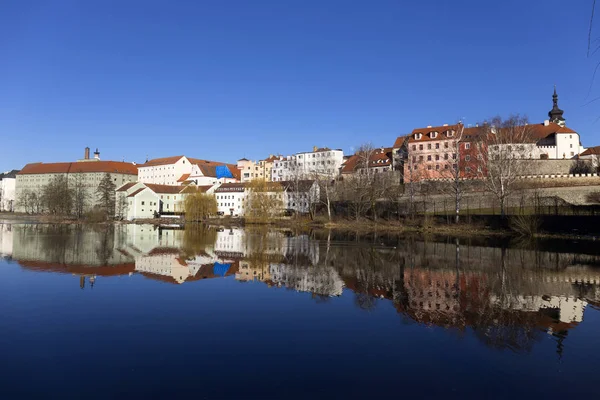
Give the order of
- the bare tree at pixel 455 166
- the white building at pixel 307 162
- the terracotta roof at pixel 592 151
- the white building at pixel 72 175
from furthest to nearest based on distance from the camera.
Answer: the white building at pixel 72 175 → the white building at pixel 307 162 → the terracotta roof at pixel 592 151 → the bare tree at pixel 455 166

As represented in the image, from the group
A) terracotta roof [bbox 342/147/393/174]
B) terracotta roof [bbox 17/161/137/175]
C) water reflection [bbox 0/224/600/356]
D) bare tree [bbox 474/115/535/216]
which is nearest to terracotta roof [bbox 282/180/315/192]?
terracotta roof [bbox 342/147/393/174]

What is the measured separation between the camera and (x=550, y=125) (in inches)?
2849

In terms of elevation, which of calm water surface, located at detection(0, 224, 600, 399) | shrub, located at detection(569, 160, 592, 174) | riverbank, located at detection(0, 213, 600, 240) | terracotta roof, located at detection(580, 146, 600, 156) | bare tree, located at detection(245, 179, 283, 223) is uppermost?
terracotta roof, located at detection(580, 146, 600, 156)

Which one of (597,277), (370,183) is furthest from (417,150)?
(597,277)

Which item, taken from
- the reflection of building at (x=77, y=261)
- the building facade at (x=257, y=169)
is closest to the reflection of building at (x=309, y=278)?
the reflection of building at (x=77, y=261)

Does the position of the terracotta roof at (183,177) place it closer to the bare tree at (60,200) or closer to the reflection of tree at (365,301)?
the bare tree at (60,200)

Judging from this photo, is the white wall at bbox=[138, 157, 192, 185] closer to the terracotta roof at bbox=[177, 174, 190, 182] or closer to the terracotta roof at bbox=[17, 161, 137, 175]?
the terracotta roof at bbox=[177, 174, 190, 182]

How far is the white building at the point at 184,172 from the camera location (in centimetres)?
10631

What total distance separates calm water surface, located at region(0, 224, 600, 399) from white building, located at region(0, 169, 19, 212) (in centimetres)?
14048

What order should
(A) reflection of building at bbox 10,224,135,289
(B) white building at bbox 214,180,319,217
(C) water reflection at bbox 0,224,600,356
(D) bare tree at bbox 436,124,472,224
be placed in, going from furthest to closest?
1. (B) white building at bbox 214,180,319,217
2. (D) bare tree at bbox 436,124,472,224
3. (A) reflection of building at bbox 10,224,135,289
4. (C) water reflection at bbox 0,224,600,356

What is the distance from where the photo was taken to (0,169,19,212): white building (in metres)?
136

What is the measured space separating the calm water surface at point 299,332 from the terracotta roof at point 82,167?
112 meters

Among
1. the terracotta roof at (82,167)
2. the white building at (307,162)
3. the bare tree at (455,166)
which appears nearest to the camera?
the bare tree at (455,166)

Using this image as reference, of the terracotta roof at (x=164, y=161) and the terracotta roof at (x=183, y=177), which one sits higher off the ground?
the terracotta roof at (x=164, y=161)
